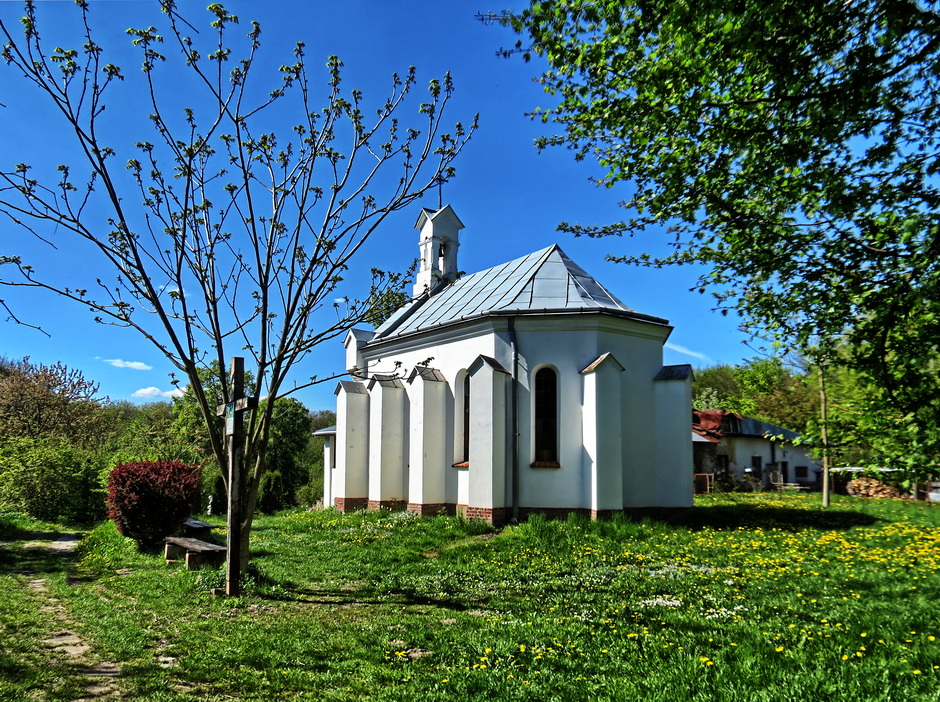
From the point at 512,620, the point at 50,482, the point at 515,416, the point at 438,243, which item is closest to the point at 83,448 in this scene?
the point at 50,482

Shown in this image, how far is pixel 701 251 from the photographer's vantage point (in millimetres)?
6504

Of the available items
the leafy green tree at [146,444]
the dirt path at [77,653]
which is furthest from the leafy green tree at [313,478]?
the dirt path at [77,653]

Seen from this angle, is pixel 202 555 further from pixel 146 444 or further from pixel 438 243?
pixel 146 444

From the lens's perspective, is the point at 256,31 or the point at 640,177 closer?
the point at 640,177

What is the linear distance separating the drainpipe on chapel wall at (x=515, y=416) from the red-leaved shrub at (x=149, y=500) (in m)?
7.46

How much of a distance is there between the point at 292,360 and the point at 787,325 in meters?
6.89

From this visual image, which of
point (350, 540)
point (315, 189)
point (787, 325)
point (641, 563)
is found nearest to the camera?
point (787, 325)

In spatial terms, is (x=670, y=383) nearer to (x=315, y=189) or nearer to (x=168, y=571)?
(x=315, y=189)

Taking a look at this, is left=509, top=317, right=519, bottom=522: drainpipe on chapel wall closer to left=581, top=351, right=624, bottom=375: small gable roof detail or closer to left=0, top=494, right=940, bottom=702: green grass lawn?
left=581, top=351, right=624, bottom=375: small gable roof detail

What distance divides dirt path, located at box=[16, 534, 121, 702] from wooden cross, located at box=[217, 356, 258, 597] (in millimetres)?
1961

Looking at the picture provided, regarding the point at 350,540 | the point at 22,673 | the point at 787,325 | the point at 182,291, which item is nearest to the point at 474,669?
the point at 22,673

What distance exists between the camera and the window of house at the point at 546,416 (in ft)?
52.2

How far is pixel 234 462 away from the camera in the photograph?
8.93 m

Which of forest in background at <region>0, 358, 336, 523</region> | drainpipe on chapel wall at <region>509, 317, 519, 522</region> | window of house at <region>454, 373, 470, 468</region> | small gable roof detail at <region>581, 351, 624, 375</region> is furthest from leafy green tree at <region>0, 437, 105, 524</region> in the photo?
small gable roof detail at <region>581, 351, 624, 375</region>
